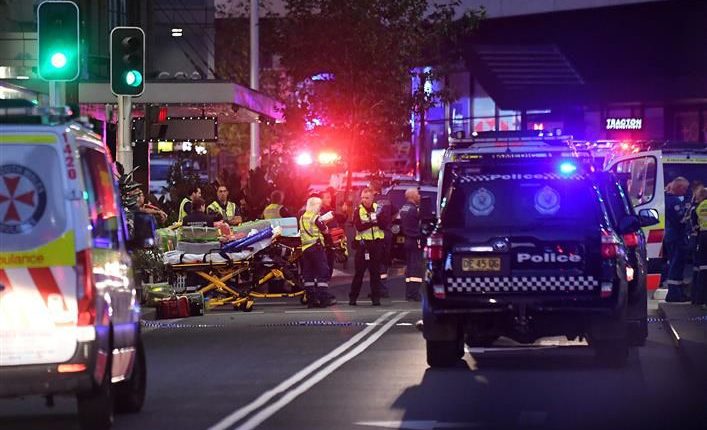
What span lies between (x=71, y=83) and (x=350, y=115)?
87.6ft

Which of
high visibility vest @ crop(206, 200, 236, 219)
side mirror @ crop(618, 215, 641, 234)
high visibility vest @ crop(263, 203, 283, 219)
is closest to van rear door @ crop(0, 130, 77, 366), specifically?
side mirror @ crop(618, 215, 641, 234)

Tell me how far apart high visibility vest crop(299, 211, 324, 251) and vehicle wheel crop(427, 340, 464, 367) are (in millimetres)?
10649

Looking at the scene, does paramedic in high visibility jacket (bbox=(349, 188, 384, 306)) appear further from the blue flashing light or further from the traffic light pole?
the blue flashing light

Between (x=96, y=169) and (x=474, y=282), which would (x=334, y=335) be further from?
(x=96, y=169)

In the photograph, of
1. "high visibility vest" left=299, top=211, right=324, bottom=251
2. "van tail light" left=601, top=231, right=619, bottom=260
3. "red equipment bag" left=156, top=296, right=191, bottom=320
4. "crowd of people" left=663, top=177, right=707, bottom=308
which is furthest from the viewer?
"high visibility vest" left=299, top=211, right=324, bottom=251

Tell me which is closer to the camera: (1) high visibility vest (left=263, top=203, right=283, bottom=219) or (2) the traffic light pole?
(2) the traffic light pole

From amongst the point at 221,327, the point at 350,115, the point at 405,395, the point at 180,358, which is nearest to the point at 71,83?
the point at 221,327

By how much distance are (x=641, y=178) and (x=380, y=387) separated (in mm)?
18096

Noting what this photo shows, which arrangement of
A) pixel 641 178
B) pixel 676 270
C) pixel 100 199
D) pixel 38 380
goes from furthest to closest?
pixel 641 178 → pixel 676 270 → pixel 100 199 → pixel 38 380

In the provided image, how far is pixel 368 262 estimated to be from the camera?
29078 mm

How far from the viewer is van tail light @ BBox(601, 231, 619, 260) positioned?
1705 centimetres

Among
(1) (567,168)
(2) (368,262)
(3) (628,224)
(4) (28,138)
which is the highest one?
(4) (28,138)

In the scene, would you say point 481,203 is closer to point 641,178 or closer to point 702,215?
point 702,215

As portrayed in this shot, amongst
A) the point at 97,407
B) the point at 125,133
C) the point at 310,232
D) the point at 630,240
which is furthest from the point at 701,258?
the point at 97,407
